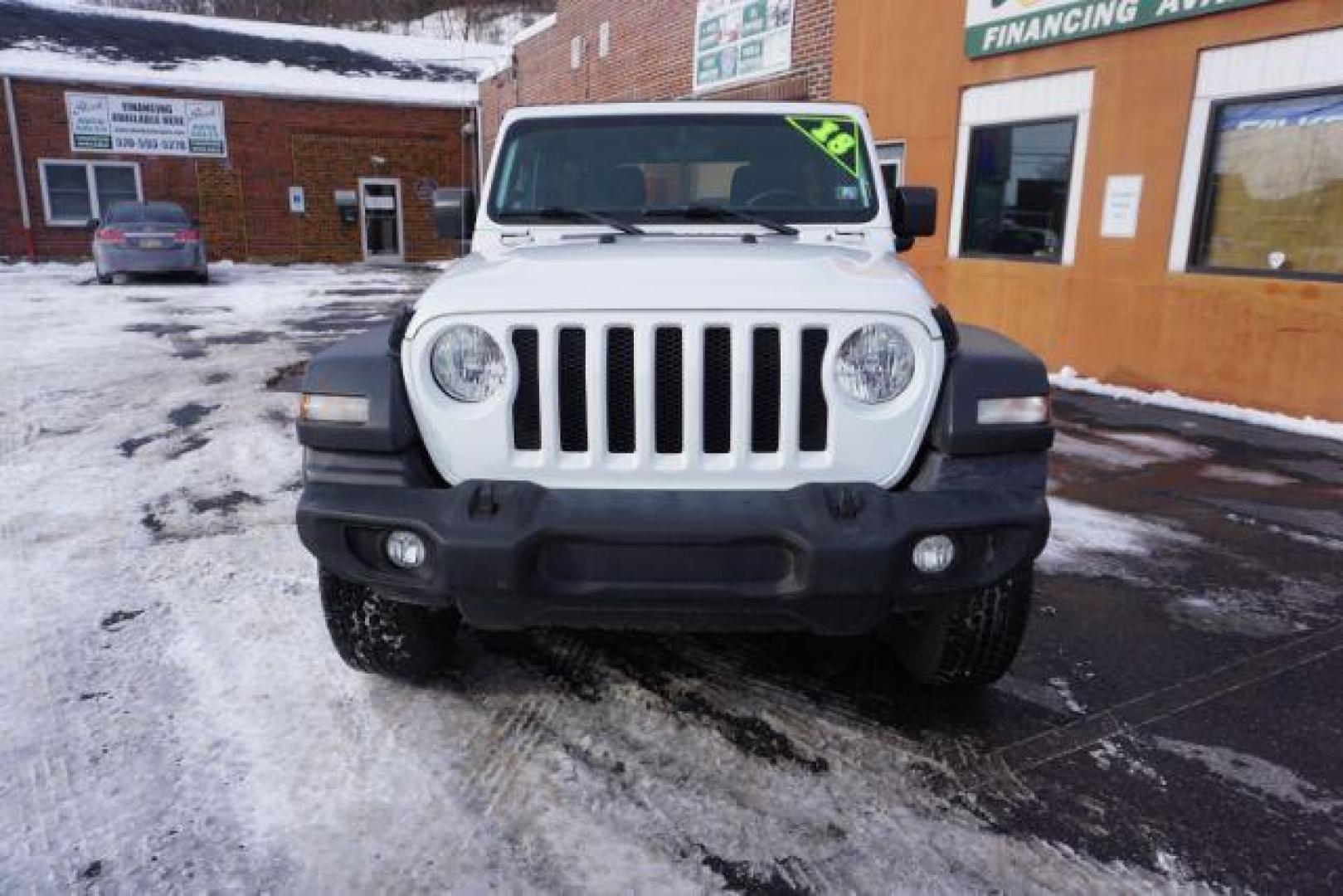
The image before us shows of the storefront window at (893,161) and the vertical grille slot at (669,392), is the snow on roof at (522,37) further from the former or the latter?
the vertical grille slot at (669,392)

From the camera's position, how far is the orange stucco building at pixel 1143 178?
262 inches

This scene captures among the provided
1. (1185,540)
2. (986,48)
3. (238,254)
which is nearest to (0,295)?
(238,254)

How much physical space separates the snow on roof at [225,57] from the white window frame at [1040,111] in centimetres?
1739

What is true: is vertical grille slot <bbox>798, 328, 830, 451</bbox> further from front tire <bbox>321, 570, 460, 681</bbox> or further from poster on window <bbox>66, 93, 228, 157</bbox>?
poster on window <bbox>66, 93, 228, 157</bbox>

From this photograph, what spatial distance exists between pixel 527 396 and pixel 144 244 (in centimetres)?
1678

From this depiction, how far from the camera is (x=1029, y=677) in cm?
304

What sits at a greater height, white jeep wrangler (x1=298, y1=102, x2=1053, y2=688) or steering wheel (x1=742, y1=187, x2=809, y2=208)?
steering wheel (x1=742, y1=187, x2=809, y2=208)

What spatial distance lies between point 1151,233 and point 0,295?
16.2 metres

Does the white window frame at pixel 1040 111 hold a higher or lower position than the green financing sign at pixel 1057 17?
lower

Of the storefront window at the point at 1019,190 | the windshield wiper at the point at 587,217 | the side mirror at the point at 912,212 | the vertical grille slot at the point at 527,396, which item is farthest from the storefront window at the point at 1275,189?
the vertical grille slot at the point at 527,396

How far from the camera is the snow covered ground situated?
2.12 metres

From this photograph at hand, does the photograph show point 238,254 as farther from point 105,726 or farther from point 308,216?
point 105,726

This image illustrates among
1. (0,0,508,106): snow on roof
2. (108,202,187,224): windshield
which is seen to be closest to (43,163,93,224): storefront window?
(0,0,508,106): snow on roof

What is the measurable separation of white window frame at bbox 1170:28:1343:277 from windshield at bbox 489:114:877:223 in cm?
479
